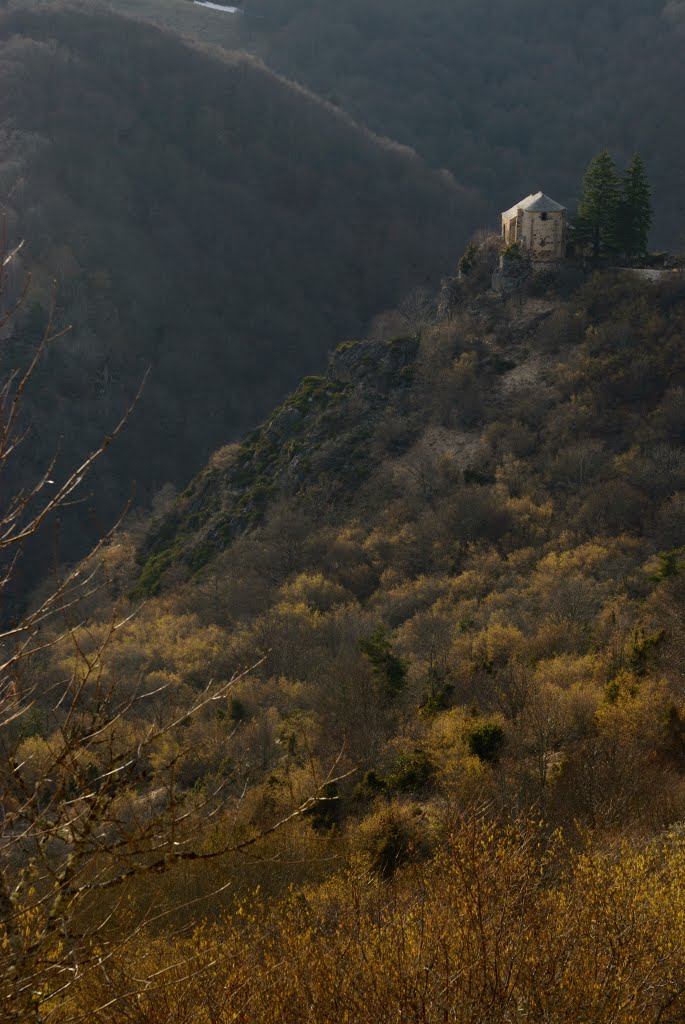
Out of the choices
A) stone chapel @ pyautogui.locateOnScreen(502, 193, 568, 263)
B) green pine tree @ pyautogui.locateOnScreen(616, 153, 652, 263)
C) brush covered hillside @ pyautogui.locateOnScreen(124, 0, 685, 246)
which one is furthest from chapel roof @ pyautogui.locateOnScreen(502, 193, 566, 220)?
brush covered hillside @ pyautogui.locateOnScreen(124, 0, 685, 246)

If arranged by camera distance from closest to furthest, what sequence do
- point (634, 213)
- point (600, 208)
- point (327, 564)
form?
1. point (327, 564)
2. point (634, 213)
3. point (600, 208)

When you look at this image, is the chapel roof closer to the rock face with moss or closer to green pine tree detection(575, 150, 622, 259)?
green pine tree detection(575, 150, 622, 259)

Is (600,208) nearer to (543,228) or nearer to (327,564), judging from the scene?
(543,228)

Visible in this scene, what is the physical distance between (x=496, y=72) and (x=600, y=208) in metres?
96.1

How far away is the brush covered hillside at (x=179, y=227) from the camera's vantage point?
73.1m

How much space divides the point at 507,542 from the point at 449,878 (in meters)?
23.3

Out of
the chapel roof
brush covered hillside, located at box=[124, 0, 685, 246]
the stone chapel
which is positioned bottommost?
the stone chapel

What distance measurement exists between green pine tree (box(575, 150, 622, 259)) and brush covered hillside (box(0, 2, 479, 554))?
112ft

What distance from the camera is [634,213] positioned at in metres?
40.0

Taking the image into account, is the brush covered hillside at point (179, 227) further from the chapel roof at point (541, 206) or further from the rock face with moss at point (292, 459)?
the chapel roof at point (541, 206)

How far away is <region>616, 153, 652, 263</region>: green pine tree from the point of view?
131 feet

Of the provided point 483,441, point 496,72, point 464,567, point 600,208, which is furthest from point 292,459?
point 496,72

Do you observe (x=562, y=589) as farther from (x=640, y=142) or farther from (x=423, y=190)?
(x=640, y=142)

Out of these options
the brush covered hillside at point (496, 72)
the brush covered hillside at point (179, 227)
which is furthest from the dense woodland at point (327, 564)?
the brush covered hillside at point (496, 72)
